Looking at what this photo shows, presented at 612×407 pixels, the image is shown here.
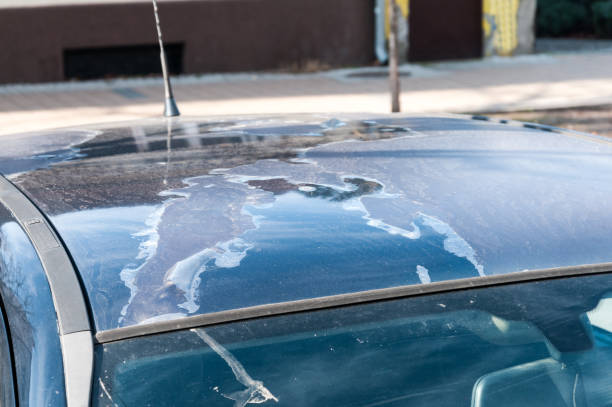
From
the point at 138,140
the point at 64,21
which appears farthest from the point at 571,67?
the point at 138,140

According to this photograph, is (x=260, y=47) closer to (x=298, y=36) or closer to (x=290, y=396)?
(x=298, y=36)

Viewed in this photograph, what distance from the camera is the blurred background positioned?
1072 cm

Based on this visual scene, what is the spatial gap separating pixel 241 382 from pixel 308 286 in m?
0.18

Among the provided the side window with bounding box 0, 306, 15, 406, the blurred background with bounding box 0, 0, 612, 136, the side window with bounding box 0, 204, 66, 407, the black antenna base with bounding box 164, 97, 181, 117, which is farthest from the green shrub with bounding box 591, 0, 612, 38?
the side window with bounding box 0, 306, 15, 406

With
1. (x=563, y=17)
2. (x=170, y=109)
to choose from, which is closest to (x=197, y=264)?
(x=170, y=109)

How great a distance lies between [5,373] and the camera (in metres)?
1.25

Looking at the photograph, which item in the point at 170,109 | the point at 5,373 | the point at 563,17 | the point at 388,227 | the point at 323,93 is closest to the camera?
the point at 5,373

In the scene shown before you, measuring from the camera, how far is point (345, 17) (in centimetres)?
1417

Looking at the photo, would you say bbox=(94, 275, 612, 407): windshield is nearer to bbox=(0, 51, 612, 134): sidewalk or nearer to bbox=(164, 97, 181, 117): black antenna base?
bbox=(164, 97, 181, 117): black antenna base

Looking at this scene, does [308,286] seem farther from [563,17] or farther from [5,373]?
[563,17]

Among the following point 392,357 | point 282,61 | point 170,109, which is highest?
point 170,109

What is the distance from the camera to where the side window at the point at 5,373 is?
4.00 feet

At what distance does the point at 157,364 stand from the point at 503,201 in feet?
2.56

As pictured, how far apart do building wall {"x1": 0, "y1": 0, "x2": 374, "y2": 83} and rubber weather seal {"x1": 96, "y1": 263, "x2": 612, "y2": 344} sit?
1203 centimetres
